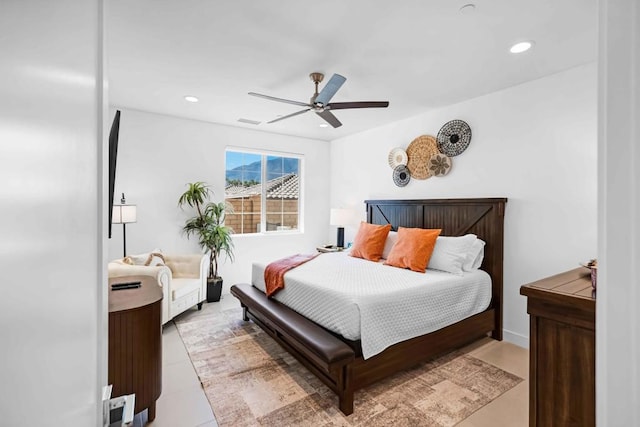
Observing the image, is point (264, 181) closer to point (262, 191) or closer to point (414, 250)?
point (262, 191)

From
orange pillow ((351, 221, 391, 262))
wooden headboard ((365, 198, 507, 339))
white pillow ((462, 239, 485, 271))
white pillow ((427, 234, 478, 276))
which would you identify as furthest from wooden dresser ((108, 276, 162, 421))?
wooden headboard ((365, 198, 507, 339))

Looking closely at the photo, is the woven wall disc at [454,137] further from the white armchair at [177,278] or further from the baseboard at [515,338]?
the white armchair at [177,278]

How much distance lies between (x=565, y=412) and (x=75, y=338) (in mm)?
1674

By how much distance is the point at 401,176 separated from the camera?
14.2ft

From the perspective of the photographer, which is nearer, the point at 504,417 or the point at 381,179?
the point at 504,417

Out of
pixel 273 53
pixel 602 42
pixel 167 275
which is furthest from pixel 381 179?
pixel 602 42

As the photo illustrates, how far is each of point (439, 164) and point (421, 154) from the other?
329mm

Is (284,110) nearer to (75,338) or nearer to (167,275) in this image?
(167,275)

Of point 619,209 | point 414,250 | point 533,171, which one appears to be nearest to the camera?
point 619,209

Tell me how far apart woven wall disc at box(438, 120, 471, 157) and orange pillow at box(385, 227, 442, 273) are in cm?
110

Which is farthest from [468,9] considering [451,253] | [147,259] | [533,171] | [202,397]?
[147,259]

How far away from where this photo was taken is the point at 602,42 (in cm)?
59

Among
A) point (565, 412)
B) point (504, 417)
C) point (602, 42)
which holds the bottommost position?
point (504, 417)

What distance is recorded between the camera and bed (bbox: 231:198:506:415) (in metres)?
2.05
